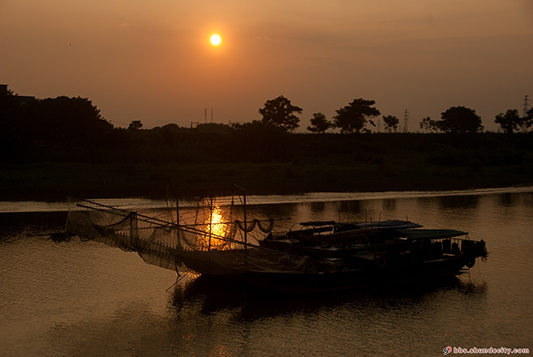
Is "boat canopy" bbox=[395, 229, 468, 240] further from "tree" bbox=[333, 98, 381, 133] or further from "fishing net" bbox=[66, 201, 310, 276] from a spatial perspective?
"tree" bbox=[333, 98, 381, 133]

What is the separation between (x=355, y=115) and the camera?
8325 cm

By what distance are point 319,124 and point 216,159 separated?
30529mm

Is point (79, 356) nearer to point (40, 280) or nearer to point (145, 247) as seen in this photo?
point (145, 247)

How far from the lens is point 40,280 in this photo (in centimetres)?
Result: 1817

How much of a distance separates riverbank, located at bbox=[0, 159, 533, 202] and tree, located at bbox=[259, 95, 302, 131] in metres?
26.8

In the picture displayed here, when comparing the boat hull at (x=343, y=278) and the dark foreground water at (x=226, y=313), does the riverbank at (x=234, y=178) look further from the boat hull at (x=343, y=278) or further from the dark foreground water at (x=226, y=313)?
the boat hull at (x=343, y=278)

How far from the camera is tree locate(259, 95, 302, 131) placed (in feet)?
281

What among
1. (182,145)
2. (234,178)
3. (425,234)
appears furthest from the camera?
(182,145)

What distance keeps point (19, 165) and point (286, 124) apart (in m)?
47.6

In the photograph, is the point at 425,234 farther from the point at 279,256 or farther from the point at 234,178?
the point at 234,178

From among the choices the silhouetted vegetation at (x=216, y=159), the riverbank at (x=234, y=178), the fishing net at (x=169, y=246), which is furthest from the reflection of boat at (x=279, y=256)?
the silhouetted vegetation at (x=216, y=159)

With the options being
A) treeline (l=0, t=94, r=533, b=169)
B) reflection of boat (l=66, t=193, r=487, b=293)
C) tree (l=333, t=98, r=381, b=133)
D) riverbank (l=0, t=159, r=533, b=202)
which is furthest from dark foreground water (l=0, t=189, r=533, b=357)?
tree (l=333, t=98, r=381, b=133)

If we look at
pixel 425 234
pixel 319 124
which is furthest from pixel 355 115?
pixel 425 234

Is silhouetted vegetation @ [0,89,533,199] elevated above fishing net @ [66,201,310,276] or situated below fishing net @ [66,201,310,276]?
above
